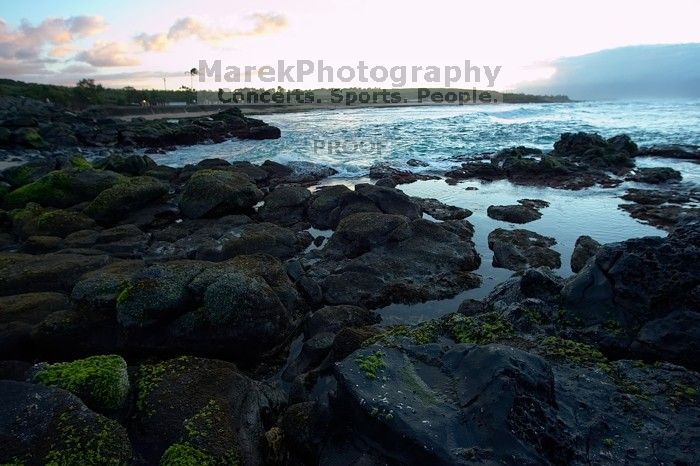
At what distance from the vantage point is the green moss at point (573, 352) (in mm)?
4926

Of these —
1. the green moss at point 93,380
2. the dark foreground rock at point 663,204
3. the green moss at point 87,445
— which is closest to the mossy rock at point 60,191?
the green moss at point 93,380

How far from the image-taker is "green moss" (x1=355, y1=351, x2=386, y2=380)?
4320 mm

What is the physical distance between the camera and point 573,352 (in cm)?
509

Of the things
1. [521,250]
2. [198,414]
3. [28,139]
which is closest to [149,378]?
[198,414]

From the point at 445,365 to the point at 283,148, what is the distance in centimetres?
3334

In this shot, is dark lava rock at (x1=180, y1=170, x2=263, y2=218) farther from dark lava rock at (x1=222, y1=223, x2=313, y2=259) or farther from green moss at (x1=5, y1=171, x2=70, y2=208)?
green moss at (x1=5, y1=171, x2=70, y2=208)

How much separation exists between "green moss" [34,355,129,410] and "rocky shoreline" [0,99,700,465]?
22mm

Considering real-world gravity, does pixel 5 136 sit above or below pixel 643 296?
above

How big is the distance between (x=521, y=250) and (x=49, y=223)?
47.8 feet

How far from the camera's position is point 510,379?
153 inches

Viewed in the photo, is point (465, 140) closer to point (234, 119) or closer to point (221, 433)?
point (234, 119)

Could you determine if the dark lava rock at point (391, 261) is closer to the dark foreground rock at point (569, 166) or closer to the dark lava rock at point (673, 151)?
the dark foreground rock at point (569, 166)

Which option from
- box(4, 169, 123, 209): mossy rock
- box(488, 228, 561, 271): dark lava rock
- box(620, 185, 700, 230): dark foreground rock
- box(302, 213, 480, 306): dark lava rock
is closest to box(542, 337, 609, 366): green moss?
box(302, 213, 480, 306): dark lava rock

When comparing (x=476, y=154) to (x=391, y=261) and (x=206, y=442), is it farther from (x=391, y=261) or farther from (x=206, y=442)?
(x=206, y=442)
